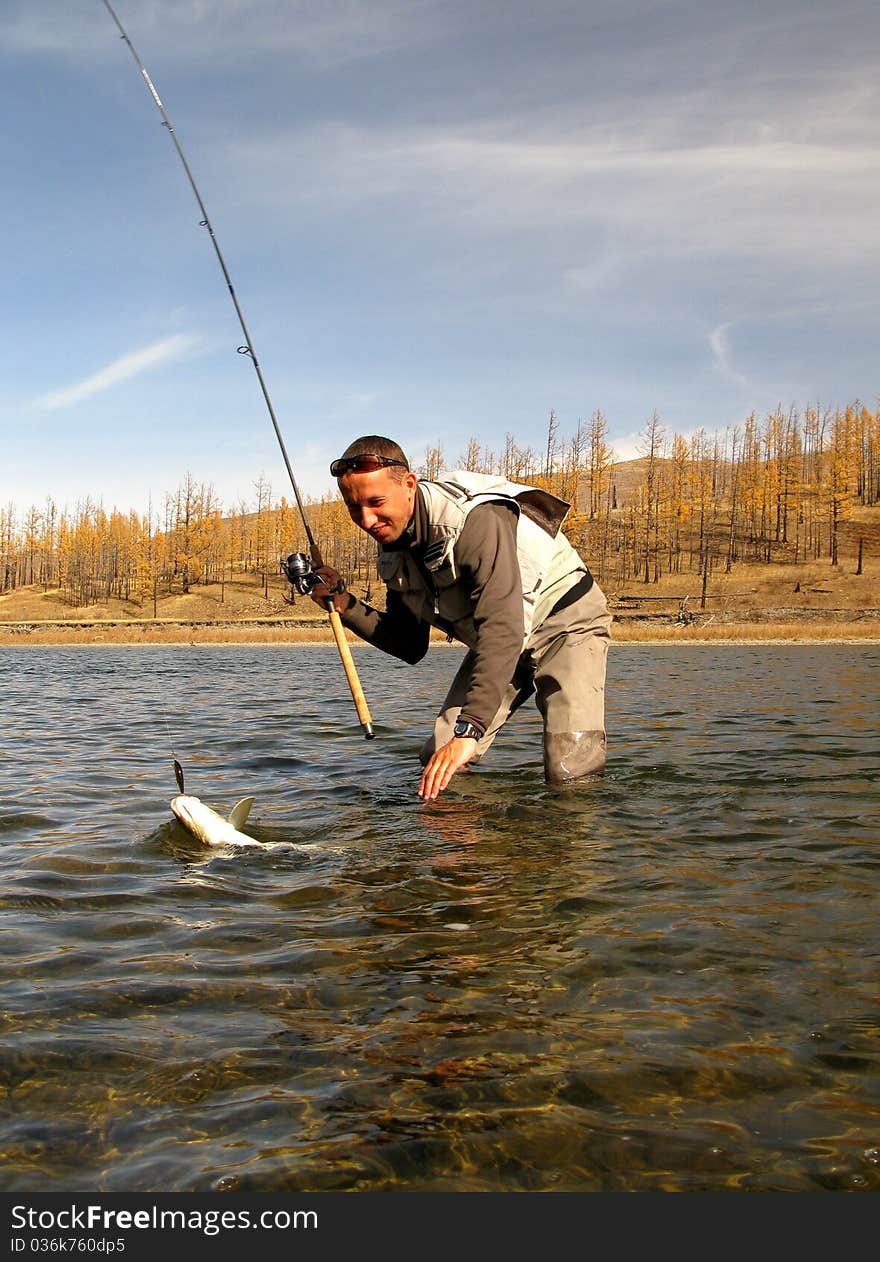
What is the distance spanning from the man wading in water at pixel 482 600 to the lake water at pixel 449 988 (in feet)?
2.08

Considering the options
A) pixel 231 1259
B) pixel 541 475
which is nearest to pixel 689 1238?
pixel 231 1259

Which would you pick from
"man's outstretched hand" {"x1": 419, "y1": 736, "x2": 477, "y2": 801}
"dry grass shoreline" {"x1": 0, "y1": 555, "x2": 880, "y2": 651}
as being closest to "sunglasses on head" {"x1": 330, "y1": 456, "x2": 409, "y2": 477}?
"man's outstretched hand" {"x1": 419, "y1": 736, "x2": 477, "y2": 801}

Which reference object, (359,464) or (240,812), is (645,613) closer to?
(240,812)

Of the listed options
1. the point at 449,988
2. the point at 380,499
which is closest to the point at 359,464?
the point at 380,499

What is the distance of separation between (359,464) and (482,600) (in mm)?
1063

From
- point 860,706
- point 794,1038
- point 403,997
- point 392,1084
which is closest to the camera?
point 392,1084

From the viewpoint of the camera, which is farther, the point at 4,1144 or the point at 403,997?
the point at 403,997

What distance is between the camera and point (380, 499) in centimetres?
566

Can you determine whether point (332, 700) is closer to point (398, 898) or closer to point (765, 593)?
point (398, 898)

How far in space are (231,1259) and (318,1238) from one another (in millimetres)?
199

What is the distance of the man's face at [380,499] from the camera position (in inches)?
220

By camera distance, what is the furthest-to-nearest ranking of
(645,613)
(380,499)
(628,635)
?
(645,613)
(628,635)
(380,499)

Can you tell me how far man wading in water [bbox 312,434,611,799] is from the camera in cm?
530

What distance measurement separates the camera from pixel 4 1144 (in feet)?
8.20
